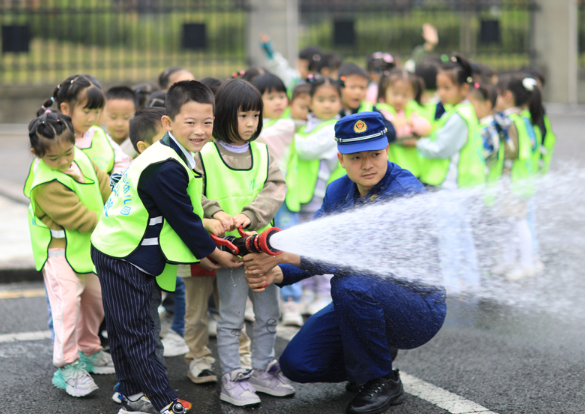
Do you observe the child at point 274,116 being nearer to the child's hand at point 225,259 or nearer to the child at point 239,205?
the child at point 239,205

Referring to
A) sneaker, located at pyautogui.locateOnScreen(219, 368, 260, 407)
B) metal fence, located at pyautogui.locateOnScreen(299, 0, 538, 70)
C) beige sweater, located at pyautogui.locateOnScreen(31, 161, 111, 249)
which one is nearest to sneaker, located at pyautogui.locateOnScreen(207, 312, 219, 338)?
sneaker, located at pyautogui.locateOnScreen(219, 368, 260, 407)

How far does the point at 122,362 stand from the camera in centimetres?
357

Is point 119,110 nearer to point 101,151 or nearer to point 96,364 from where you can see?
point 101,151

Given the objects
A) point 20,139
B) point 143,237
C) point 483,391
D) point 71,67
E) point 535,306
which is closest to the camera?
point 143,237

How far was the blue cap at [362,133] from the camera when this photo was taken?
3.74 m

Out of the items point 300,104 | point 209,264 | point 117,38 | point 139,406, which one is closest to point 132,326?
point 139,406

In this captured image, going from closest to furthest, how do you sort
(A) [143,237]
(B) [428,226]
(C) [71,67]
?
(A) [143,237], (B) [428,226], (C) [71,67]

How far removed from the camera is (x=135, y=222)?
348cm

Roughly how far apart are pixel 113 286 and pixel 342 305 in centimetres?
110

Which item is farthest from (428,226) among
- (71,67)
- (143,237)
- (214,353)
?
(71,67)

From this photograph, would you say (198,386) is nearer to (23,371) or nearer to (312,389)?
(312,389)

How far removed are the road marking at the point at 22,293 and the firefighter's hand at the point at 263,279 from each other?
2.99 meters

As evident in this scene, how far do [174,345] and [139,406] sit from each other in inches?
44.9

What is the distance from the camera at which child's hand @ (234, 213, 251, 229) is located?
383cm
